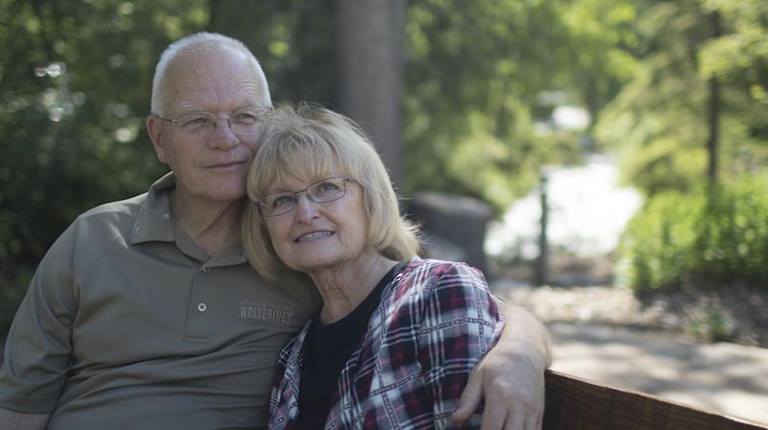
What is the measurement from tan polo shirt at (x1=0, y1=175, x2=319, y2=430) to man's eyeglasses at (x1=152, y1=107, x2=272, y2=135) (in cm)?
34

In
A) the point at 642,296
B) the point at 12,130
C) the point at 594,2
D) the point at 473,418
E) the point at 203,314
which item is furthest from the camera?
the point at 594,2

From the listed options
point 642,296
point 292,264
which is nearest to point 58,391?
point 292,264

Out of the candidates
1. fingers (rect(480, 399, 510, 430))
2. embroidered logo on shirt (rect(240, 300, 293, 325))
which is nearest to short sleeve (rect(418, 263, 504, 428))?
fingers (rect(480, 399, 510, 430))

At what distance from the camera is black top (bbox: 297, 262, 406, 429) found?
7.06ft

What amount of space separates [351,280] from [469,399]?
0.61 m

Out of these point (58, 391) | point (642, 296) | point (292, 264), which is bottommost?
point (642, 296)

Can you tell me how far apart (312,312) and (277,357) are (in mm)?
172

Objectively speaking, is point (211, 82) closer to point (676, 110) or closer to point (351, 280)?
point (351, 280)

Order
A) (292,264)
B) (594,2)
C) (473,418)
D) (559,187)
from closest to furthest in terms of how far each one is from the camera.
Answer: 1. (473,418)
2. (292,264)
3. (594,2)
4. (559,187)

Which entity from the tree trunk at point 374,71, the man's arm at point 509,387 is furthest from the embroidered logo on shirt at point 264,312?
the tree trunk at point 374,71

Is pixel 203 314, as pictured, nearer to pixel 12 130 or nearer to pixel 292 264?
pixel 292 264

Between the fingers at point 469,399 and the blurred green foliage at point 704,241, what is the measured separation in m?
4.27

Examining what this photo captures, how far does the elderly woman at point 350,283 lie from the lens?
1905 mm

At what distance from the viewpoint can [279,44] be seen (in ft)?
25.8
